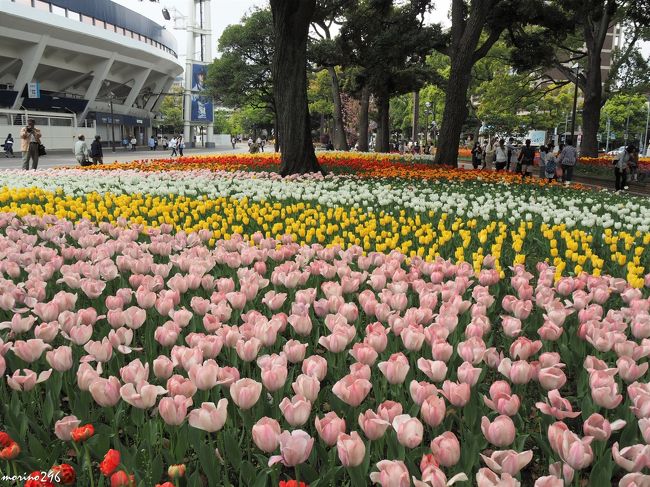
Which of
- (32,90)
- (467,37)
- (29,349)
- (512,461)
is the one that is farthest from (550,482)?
(32,90)

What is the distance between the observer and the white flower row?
7395mm

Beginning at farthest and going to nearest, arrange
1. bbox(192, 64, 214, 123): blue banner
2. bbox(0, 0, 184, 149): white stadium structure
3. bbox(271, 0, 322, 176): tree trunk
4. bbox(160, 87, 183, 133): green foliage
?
bbox(160, 87, 183, 133): green foliage < bbox(192, 64, 214, 123): blue banner < bbox(0, 0, 184, 149): white stadium structure < bbox(271, 0, 322, 176): tree trunk

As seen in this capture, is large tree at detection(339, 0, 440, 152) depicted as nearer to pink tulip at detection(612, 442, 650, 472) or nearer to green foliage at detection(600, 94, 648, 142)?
pink tulip at detection(612, 442, 650, 472)

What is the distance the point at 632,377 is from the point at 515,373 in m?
0.49

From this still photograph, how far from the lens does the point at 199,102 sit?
81.5 metres

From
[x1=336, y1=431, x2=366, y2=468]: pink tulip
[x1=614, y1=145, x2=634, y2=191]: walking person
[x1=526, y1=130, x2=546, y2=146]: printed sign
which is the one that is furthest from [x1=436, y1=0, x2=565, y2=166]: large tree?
[x1=526, y1=130, x2=546, y2=146]: printed sign

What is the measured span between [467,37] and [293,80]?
242 inches

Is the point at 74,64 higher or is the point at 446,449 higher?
the point at 74,64

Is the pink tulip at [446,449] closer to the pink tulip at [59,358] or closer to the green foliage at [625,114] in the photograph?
the pink tulip at [59,358]

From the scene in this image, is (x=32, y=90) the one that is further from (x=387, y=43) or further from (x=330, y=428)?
(x=330, y=428)

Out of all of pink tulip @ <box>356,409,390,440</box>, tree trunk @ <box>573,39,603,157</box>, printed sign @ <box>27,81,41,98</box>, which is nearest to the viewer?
pink tulip @ <box>356,409,390,440</box>

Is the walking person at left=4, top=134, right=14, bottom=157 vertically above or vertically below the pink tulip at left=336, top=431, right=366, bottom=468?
above

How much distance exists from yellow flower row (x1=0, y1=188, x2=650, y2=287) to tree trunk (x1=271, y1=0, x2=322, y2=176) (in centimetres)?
547

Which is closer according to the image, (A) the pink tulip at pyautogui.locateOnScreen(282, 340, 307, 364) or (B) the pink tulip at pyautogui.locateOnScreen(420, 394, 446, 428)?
(B) the pink tulip at pyautogui.locateOnScreen(420, 394, 446, 428)
